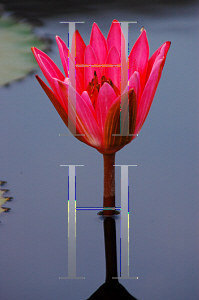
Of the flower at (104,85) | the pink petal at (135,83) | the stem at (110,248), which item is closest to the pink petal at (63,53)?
the flower at (104,85)

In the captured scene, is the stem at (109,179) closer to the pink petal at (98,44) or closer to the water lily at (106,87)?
the water lily at (106,87)

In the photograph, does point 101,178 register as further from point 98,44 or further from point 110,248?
point 98,44

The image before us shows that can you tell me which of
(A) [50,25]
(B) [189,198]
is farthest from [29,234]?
(A) [50,25]

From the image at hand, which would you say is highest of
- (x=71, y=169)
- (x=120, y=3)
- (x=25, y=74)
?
(x=120, y=3)

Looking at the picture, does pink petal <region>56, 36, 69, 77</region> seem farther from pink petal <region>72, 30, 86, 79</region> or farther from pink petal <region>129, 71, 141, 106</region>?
pink petal <region>129, 71, 141, 106</region>

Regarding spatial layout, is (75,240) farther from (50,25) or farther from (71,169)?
(50,25)

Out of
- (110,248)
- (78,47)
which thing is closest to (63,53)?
(78,47)

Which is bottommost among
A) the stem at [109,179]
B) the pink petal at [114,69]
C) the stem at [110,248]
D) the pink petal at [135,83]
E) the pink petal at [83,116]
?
the stem at [110,248]
